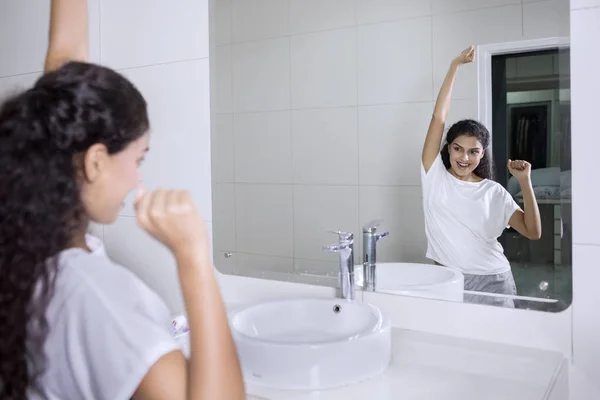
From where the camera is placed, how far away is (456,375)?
1062mm

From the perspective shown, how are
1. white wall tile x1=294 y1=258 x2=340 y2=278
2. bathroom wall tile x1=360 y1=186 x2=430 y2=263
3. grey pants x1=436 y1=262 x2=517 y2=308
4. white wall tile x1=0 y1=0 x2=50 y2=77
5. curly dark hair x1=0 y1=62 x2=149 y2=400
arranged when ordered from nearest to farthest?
curly dark hair x1=0 y1=62 x2=149 y2=400 → grey pants x1=436 y1=262 x2=517 y2=308 → bathroom wall tile x1=360 y1=186 x2=430 y2=263 → white wall tile x1=294 y1=258 x2=340 y2=278 → white wall tile x1=0 y1=0 x2=50 y2=77

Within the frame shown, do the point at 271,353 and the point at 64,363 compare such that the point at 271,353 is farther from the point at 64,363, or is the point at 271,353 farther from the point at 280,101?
the point at 280,101

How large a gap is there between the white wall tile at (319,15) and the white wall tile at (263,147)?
237mm

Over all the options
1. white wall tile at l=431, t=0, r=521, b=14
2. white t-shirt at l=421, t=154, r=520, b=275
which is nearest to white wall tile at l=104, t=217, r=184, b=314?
white t-shirt at l=421, t=154, r=520, b=275

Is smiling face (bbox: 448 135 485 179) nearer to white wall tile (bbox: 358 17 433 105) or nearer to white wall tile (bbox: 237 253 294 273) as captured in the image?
white wall tile (bbox: 358 17 433 105)

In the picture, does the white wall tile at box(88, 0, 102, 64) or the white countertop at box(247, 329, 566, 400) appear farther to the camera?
the white wall tile at box(88, 0, 102, 64)

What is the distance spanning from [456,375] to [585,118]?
1.88 ft

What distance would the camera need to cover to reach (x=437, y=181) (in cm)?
129

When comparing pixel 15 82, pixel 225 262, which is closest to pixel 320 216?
pixel 225 262

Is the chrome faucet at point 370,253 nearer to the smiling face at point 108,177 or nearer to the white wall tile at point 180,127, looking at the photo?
the white wall tile at point 180,127

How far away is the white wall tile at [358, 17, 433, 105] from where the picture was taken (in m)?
1.28

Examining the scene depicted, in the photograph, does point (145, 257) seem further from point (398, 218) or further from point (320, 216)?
point (398, 218)

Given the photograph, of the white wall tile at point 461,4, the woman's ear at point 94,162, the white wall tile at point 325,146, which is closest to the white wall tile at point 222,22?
the white wall tile at point 325,146

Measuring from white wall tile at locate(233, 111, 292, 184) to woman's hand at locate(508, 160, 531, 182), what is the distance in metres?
0.58
